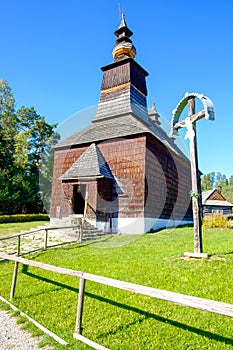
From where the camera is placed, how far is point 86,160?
50.4ft

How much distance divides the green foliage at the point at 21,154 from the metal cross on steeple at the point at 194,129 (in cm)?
2360

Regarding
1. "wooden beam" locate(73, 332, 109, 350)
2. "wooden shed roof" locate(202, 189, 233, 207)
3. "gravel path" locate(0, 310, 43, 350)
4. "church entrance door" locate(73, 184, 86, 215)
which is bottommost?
"gravel path" locate(0, 310, 43, 350)

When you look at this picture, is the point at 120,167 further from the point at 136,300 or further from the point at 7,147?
the point at 7,147

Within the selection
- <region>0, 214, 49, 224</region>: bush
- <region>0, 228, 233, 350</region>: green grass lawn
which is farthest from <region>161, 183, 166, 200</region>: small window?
<region>0, 214, 49, 224</region>: bush

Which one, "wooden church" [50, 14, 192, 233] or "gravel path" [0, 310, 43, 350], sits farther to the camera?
"wooden church" [50, 14, 192, 233]

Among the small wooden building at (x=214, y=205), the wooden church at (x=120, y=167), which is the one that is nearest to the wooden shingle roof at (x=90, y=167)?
the wooden church at (x=120, y=167)

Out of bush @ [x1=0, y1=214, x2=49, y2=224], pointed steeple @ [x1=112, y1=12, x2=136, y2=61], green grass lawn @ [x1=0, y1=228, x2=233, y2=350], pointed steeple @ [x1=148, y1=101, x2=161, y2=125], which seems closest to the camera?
green grass lawn @ [x1=0, y1=228, x2=233, y2=350]

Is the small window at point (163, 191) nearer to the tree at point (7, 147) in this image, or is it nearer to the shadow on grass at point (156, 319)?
the shadow on grass at point (156, 319)

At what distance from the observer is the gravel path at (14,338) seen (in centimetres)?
346

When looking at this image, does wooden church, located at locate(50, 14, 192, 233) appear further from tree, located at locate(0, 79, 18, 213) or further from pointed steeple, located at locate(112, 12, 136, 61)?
tree, located at locate(0, 79, 18, 213)

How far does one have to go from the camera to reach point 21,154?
31.4 meters

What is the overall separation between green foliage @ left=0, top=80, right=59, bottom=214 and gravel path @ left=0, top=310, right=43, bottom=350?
2459 cm

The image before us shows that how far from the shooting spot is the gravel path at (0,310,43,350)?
11.3ft

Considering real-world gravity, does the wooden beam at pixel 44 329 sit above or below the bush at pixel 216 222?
below
